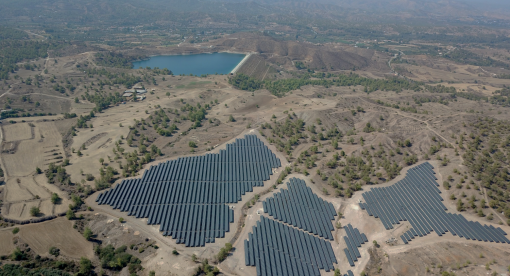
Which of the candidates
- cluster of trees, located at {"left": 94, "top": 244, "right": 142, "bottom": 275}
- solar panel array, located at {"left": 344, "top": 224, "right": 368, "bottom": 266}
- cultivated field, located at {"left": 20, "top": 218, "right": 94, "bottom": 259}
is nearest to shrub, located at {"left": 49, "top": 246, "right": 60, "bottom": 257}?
cultivated field, located at {"left": 20, "top": 218, "right": 94, "bottom": 259}

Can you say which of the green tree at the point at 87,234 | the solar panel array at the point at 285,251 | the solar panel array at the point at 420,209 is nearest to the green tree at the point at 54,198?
the green tree at the point at 87,234

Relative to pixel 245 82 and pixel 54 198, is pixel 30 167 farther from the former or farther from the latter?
pixel 245 82

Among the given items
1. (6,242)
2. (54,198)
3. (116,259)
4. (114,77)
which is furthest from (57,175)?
(114,77)

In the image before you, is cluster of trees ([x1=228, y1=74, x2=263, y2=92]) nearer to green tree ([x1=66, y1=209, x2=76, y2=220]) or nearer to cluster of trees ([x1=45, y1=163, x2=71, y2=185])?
cluster of trees ([x1=45, y1=163, x2=71, y2=185])

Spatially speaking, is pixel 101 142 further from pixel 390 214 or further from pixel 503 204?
pixel 503 204

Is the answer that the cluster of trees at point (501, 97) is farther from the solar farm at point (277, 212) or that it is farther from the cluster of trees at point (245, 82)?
the cluster of trees at point (245, 82)
